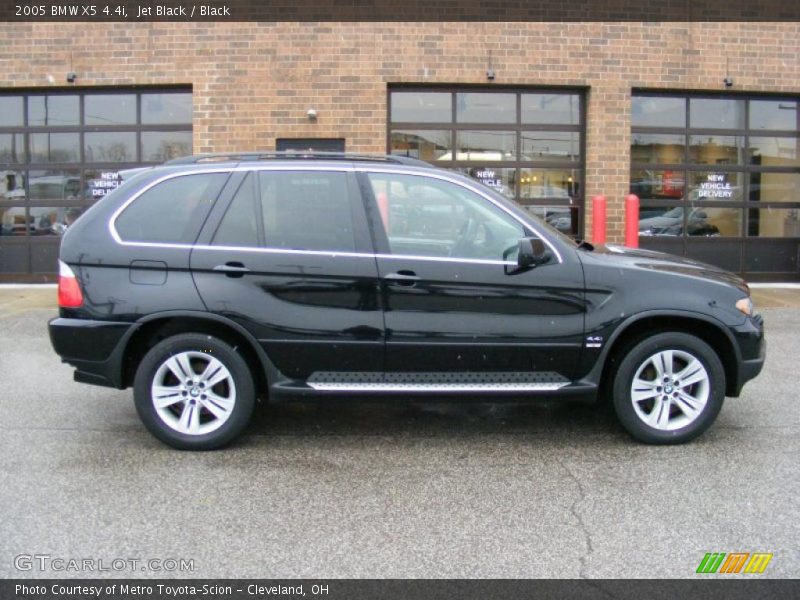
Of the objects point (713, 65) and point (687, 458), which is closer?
point (687, 458)

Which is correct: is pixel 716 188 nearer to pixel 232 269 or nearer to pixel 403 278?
pixel 403 278

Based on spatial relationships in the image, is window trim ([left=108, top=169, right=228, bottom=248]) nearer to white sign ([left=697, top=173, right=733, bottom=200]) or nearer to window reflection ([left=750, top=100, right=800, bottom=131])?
white sign ([left=697, top=173, right=733, bottom=200])

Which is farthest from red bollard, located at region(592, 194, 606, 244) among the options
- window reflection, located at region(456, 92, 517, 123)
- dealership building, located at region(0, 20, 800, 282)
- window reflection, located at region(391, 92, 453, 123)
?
window reflection, located at region(391, 92, 453, 123)

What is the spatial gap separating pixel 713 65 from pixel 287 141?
6.84 meters

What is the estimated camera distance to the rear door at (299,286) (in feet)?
15.5

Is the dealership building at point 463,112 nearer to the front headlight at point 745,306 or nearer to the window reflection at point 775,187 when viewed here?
the window reflection at point 775,187

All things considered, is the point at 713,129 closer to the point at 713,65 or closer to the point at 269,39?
the point at 713,65

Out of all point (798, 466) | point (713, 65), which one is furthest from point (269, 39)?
point (798, 466)

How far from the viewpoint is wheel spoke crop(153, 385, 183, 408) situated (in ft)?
15.7

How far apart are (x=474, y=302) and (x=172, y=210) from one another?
78.2 inches

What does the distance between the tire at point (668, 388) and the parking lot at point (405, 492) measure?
0.47ft

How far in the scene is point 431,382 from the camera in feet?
15.8

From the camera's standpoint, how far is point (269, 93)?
1187 cm

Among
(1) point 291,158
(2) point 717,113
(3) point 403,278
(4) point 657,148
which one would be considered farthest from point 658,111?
(3) point 403,278
